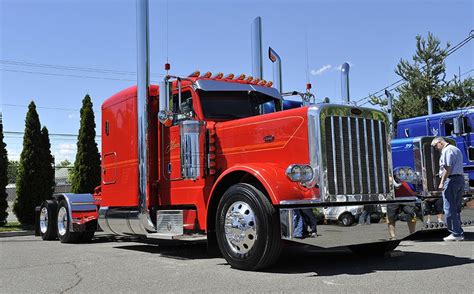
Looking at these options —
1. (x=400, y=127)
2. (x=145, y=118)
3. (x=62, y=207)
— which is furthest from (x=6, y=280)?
(x=400, y=127)

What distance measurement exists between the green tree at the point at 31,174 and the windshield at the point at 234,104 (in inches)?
478

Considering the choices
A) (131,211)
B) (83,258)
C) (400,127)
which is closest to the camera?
(83,258)

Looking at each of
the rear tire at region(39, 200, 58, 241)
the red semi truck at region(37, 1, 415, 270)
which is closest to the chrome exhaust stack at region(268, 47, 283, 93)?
the red semi truck at region(37, 1, 415, 270)

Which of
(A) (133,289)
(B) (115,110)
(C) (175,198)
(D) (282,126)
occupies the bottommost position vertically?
(A) (133,289)

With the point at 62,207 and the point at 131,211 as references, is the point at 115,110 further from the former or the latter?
the point at 62,207

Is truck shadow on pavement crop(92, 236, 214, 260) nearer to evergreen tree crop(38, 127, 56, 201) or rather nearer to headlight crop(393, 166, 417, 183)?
headlight crop(393, 166, 417, 183)

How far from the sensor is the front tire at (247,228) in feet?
18.1

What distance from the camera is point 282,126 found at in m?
6.27

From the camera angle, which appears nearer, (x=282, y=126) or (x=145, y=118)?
(x=282, y=126)

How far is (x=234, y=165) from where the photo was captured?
6770mm

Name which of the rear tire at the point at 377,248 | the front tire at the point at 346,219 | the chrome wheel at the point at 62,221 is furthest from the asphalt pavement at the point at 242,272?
the chrome wheel at the point at 62,221

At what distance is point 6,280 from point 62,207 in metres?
5.40

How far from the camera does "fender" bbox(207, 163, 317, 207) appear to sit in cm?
555

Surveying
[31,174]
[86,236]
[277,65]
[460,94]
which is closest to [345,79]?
[277,65]
